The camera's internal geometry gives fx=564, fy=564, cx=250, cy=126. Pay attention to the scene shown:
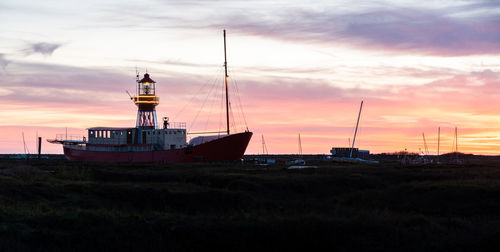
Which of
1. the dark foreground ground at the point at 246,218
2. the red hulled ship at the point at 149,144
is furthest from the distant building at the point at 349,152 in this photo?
the dark foreground ground at the point at 246,218

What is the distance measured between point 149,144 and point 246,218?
52.4 metres

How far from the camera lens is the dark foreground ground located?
70.8 ft

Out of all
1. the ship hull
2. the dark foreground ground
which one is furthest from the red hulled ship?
the dark foreground ground

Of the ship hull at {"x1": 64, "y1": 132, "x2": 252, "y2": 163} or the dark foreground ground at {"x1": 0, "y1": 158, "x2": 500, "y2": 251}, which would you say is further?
the ship hull at {"x1": 64, "y1": 132, "x2": 252, "y2": 163}

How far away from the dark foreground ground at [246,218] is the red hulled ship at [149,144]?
31.6 m

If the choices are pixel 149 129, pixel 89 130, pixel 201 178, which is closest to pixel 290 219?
pixel 201 178

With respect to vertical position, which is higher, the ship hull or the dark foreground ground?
the ship hull

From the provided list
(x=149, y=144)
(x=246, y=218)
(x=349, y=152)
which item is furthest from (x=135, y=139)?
(x=246, y=218)

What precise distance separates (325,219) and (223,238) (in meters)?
4.50

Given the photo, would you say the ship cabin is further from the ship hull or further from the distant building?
the distant building

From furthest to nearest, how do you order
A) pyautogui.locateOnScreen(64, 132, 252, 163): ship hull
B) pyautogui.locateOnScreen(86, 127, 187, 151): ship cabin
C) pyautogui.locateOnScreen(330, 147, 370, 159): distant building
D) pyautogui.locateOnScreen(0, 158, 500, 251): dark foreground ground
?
pyautogui.locateOnScreen(330, 147, 370, 159): distant building, pyautogui.locateOnScreen(86, 127, 187, 151): ship cabin, pyautogui.locateOnScreen(64, 132, 252, 163): ship hull, pyautogui.locateOnScreen(0, 158, 500, 251): dark foreground ground

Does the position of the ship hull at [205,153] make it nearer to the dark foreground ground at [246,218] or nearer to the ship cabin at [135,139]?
the ship cabin at [135,139]

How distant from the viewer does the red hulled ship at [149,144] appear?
226ft

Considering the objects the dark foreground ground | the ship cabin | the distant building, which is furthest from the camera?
the distant building
